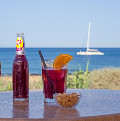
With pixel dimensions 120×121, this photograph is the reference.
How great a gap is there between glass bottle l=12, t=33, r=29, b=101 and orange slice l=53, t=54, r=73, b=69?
18 centimetres

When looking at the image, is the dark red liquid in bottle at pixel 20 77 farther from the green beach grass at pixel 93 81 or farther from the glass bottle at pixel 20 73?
the green beach grass at pixel 93 81

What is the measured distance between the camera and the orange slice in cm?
183

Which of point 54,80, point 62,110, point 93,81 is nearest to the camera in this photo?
point 62,110

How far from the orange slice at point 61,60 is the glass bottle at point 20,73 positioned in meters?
0.18

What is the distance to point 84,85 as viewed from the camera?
5.50 metres

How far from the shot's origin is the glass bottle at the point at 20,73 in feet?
6.03

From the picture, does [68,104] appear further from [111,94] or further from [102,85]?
[102,85]

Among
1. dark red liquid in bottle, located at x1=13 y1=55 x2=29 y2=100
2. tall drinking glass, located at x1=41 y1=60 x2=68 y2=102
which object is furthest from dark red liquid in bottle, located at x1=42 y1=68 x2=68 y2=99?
dark red liquid in bottle, located at x1=13 y1=55 x2=29 y2=100

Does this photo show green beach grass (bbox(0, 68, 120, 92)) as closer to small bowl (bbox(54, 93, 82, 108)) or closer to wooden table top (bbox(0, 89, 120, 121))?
wooden table top (bbox(0, 89, 120, 121))

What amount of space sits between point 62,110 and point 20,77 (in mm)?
383

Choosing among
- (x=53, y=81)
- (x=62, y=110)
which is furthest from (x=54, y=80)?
(x=62, y=110)

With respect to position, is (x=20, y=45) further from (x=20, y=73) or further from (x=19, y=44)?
(x=20, y=73)

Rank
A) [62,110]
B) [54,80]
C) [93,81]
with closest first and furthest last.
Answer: [62,110]
[54,80]
[93,81]

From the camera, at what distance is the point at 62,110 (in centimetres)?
157
